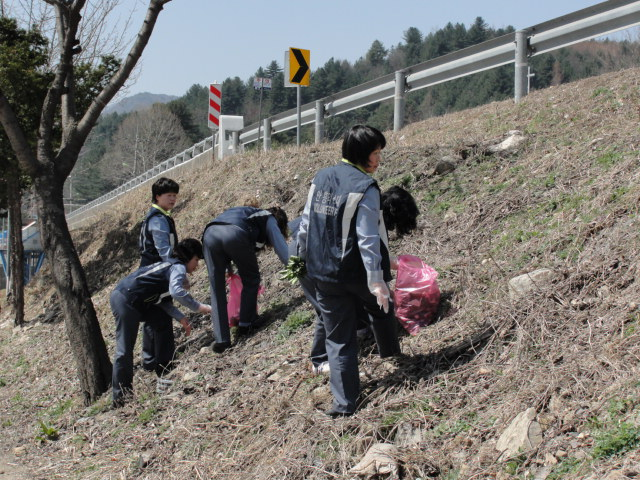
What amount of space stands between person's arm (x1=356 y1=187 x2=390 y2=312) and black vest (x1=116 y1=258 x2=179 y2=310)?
2927 millimetres

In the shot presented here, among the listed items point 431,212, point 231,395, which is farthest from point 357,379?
A: point 431,212

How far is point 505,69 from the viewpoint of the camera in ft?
164

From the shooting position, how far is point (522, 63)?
1105 cm

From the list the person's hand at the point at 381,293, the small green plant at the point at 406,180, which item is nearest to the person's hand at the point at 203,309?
the person's hand at the point at 381,293

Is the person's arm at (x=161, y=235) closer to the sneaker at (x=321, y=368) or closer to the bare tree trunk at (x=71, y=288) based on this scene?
the bare tree trunk at (x=71, y=288)

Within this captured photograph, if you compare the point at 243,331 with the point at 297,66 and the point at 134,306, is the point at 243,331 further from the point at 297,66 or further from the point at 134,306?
the point at 297,66

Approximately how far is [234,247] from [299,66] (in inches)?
299

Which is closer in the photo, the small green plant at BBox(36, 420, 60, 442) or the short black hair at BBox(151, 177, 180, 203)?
the small green plant at BBox(36, 420, 60, 442)

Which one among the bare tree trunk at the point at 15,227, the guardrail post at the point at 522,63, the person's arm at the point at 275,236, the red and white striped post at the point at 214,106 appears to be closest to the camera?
the person's arm at the point at 275,236

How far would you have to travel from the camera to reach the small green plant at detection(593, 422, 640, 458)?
138 inches

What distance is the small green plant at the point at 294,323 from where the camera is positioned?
7.11 metres

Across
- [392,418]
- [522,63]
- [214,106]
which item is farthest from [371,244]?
[214,106]

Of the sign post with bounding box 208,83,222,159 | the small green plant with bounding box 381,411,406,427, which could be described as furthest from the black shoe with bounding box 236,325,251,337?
the sign post with bounding box 208,83,222,159

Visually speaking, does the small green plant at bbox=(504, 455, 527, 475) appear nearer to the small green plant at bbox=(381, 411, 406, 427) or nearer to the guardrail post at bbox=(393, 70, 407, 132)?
the small green plant at bbox=(381, 411, 406, 427)
